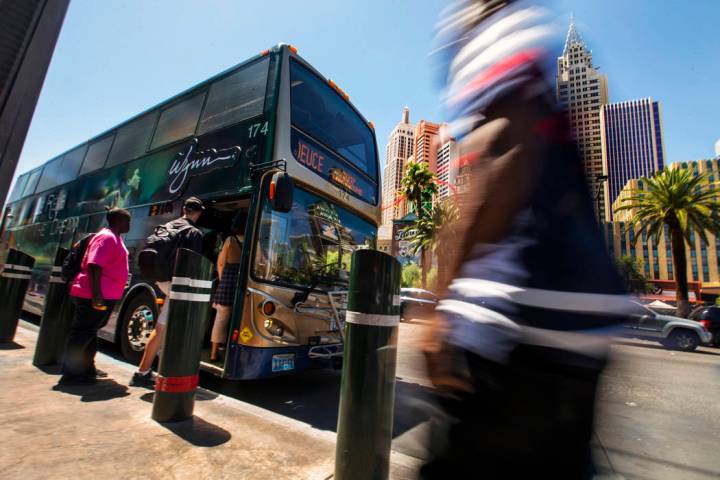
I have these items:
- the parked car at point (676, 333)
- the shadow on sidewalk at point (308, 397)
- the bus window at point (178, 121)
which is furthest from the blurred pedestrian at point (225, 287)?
the parked car at point (676, 333)

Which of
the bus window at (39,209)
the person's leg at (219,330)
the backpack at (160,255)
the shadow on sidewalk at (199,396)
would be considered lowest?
the shadow on sidewalk at (199,396)

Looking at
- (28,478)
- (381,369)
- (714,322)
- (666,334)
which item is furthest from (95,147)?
(714,322)

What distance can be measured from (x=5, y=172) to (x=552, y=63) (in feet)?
9.16

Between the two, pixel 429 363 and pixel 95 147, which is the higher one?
pixel 95 147

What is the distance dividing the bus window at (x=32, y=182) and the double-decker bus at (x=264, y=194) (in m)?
5.57

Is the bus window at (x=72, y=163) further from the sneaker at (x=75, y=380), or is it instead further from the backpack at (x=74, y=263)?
the sneaker at (x=75, y=380)

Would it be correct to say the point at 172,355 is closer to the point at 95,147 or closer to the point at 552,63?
the point at 552,63

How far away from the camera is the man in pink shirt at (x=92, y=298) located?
12.0 feet

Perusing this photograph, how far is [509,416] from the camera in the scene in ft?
3.87

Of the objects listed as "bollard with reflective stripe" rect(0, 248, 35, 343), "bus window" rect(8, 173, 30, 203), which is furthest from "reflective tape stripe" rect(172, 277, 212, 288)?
"bus window" rect(8, 173, 30, 203)

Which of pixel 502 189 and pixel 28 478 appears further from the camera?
pixel 28 478

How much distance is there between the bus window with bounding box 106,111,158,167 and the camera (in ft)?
21.9

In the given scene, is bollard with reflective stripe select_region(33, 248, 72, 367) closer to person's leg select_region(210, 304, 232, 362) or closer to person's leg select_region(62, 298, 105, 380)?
person's leg select_region(62, 298, 105, 380)

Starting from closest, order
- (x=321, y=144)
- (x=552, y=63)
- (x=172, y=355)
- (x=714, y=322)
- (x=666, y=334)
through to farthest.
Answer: (x=552, y=63) → (x=172, y=355) → (x=321, y=144) → (x=666, y=334) → (x=714, y=322)
